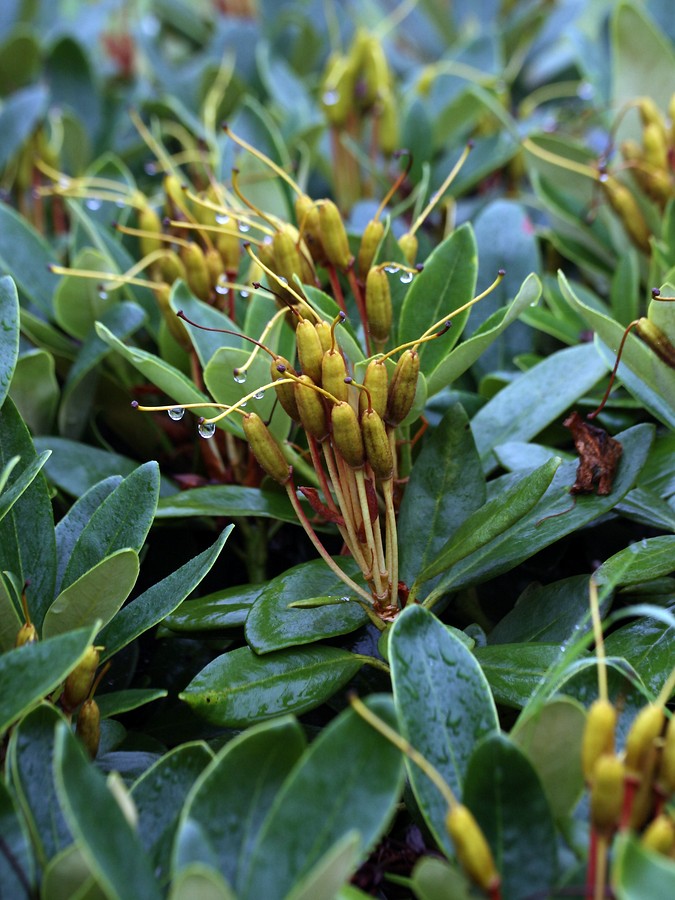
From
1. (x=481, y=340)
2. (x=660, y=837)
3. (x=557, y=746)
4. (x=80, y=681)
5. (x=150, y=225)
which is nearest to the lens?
(x=660, y=837)

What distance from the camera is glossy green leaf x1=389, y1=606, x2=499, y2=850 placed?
0.75m

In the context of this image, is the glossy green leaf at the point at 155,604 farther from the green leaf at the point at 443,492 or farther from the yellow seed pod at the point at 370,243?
the yellow seed pod at the point at 370,243

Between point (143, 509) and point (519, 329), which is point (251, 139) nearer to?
point (519, 329)

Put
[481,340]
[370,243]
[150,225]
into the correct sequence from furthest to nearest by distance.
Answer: [150,225], [370,243], [481,340]

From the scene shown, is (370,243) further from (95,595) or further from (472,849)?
(472,849)

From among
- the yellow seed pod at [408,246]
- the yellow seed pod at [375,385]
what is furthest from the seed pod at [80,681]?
the yellow seed pod at [408,246]

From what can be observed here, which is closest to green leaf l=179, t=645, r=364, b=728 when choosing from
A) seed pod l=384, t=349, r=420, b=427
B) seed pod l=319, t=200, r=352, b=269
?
seed pod l=384, t=349, r=420, b=427

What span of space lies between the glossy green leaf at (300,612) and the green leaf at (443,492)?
7 centimetres

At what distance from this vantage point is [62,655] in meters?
0.72

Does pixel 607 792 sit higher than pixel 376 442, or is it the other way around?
pixel 376 442

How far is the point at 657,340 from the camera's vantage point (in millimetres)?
927

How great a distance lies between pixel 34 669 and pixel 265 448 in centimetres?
29

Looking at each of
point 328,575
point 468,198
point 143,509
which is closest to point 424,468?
point 328,575

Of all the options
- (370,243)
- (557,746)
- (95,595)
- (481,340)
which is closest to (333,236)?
(370,243)
